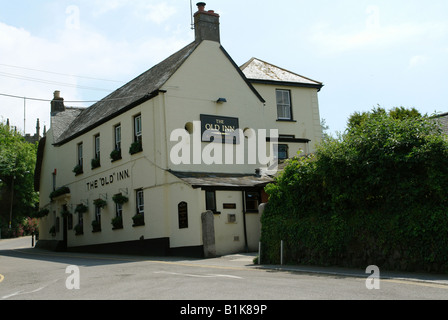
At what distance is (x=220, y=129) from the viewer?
24.9 m

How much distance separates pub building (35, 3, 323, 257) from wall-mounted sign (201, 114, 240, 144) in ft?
0.17

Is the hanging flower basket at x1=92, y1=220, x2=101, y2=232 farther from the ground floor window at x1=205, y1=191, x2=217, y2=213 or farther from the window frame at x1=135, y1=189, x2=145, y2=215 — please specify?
the ground floor window at x1=205, y1=191, x2=217, y2=213

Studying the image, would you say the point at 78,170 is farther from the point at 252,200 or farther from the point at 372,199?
the point at 372,199

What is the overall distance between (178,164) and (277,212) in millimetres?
7166

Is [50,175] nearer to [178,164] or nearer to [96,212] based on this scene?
[96,212]

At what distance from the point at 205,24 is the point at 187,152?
7.10 metres

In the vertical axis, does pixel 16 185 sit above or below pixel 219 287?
above

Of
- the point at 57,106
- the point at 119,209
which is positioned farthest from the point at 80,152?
the point at 57,106

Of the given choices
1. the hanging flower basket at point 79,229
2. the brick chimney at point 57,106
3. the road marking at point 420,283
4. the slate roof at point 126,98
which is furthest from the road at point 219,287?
the brick chimney at point 57,106

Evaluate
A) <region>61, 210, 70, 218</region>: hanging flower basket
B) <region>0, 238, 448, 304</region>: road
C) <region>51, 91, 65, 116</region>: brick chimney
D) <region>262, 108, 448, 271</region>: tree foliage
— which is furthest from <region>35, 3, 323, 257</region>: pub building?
<region>0, 238, 448, 304</region>: road

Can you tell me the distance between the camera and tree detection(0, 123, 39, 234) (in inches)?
2427

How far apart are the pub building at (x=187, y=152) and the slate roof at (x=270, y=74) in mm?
87

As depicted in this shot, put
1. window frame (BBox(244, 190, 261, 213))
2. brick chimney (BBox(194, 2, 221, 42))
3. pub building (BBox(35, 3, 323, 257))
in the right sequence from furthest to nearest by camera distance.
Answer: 1. brick chimney (BBox(194, 2, 221, 42))
2. window frame (BBox(244, 190, 261, 213))
3. pub building (BBox(35, 3, 323, 257))
